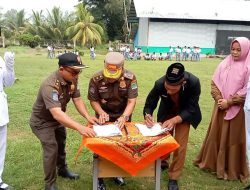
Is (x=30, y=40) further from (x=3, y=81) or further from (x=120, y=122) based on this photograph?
(x=120, y=122)

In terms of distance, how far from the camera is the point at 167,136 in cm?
374

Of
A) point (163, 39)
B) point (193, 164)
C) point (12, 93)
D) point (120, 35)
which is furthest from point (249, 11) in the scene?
point (193, 164)

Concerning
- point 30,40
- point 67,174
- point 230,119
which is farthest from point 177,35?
point 67,174

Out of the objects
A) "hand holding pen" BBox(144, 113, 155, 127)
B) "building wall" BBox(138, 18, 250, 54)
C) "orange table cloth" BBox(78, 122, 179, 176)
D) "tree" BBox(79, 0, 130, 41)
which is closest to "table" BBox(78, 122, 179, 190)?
"orange table cloth" BBox(78, 122, 179, 176)

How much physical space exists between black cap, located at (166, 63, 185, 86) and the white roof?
29.8 m

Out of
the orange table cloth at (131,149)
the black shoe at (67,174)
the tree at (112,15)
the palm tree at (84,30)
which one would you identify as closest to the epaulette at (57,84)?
the orange table cloth at (131,149)

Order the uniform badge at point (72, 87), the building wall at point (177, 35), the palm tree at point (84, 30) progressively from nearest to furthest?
1. the uniform badge at point (72, 87)
2. the building wall at point (177, 35)
3. the palm tree at point (84, 30)

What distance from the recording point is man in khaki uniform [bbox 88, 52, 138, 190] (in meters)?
4.07

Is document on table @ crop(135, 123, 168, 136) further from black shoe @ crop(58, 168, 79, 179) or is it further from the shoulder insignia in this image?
black shoe @ crop(58, 168, 79, 179)

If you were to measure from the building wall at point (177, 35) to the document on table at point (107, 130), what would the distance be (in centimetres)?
3070

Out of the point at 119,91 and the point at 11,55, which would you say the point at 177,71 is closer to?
the point at 119,91

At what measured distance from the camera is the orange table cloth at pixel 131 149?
346 centimetres

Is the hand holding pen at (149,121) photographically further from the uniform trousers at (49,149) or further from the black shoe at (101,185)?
the uniform trousers at (49,149)

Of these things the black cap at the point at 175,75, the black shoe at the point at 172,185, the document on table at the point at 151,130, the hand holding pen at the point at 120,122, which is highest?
the black cap at the point at 175,75
